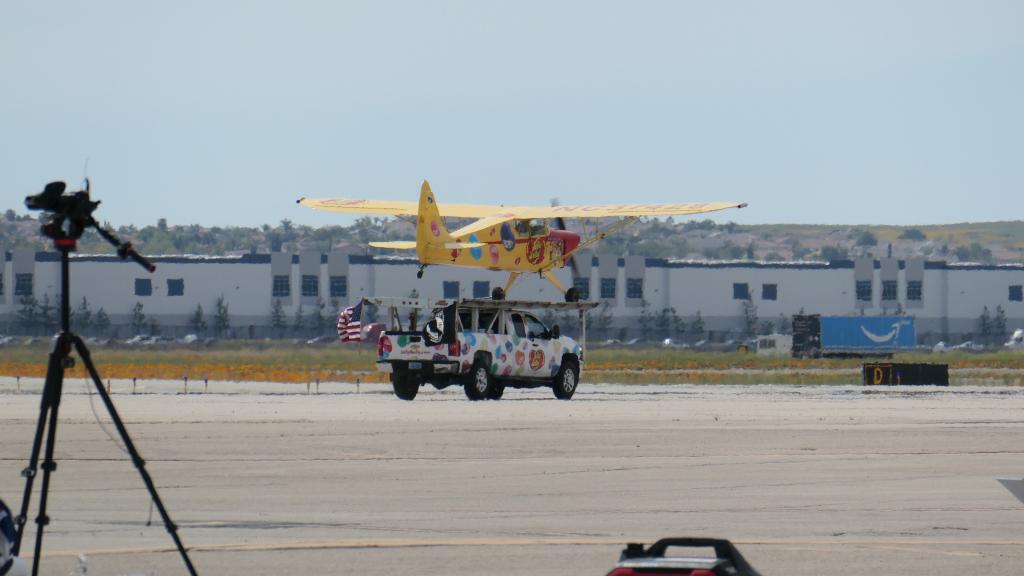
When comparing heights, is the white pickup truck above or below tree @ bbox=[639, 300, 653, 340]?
above

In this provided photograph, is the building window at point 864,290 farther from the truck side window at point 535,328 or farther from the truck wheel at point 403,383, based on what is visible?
the truck wheel at point 403,383

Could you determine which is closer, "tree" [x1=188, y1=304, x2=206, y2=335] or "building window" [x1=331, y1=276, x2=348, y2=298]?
"tree" [x1=188, y1=304, x2=206, y2=335]

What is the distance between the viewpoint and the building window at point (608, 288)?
150 meters

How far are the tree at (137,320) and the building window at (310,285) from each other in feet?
45.5

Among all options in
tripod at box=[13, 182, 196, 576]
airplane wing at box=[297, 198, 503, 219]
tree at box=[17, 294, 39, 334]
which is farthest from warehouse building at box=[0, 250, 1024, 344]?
tripod at box=[13, 182, 196, 576]

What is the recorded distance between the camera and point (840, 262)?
152625 millimetres

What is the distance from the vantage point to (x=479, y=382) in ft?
A: 117

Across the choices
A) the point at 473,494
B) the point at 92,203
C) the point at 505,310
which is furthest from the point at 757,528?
the point at 505,310

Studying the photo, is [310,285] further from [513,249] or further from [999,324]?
[513,249]

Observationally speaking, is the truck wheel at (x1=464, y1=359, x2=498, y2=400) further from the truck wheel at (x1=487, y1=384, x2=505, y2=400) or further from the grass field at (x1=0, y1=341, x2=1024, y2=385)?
the grass field at (x1=0, y1=341, x2=1024, y2=385)

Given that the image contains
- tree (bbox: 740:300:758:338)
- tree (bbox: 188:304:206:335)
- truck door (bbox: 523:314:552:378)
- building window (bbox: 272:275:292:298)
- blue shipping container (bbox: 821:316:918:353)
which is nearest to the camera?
truck door (bbox: 523:314:552:378)

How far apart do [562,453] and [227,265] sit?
126214 mm

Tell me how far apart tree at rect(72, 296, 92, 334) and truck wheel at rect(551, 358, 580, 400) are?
346 feet

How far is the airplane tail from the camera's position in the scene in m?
46.8
